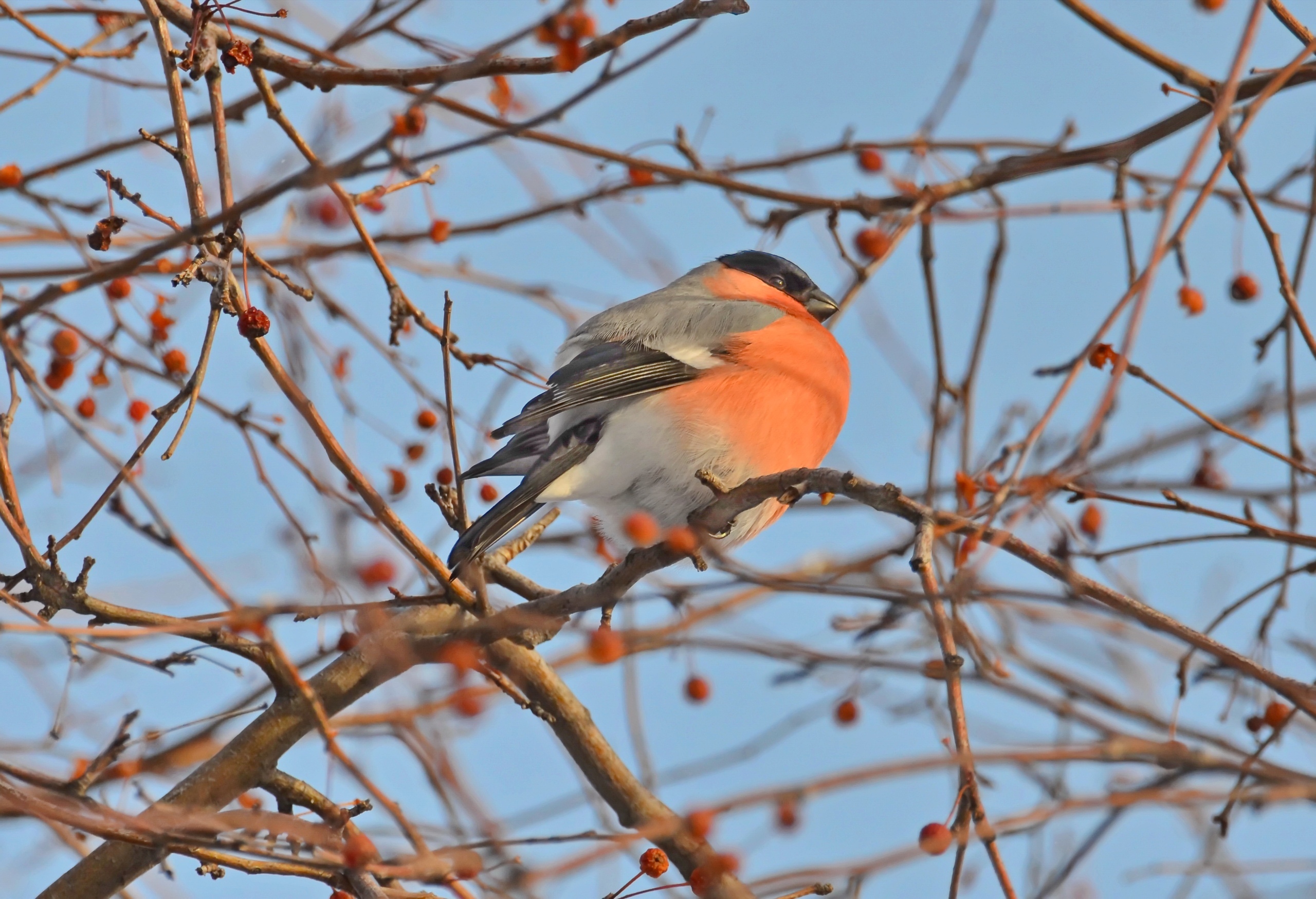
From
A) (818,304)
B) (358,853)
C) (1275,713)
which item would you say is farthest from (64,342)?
(1275,713)

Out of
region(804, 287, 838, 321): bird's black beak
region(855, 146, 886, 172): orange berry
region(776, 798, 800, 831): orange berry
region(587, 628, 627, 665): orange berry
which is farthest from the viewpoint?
region(804, 287, 838, 321): bird's black beak

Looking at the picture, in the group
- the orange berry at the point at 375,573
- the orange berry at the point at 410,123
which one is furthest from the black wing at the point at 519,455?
the orange berry at the point at 375,573

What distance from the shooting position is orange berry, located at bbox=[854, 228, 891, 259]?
329cm

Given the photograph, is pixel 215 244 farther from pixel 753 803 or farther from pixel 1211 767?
pixel 1211 767

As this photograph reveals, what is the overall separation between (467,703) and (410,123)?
1293 millimetres

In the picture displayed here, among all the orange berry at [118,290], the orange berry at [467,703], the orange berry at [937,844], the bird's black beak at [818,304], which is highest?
the bird's black beak at [818,304]

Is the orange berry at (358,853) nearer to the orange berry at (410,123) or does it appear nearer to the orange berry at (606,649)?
the orange berry at (606,649)

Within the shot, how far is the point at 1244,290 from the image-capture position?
3367 millimetres

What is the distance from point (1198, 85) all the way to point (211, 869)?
259 centimetres

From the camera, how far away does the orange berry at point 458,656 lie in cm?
160

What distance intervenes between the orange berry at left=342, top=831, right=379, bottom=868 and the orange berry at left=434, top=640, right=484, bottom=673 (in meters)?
0.30

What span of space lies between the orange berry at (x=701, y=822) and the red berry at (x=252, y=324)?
1245 millimetres

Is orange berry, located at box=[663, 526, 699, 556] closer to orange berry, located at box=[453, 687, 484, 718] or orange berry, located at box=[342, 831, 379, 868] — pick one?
orange berry, located at box=[453, 687, 484, 718]

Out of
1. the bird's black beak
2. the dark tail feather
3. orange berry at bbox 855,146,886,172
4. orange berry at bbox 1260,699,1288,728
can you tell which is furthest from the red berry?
the bird's black beak
